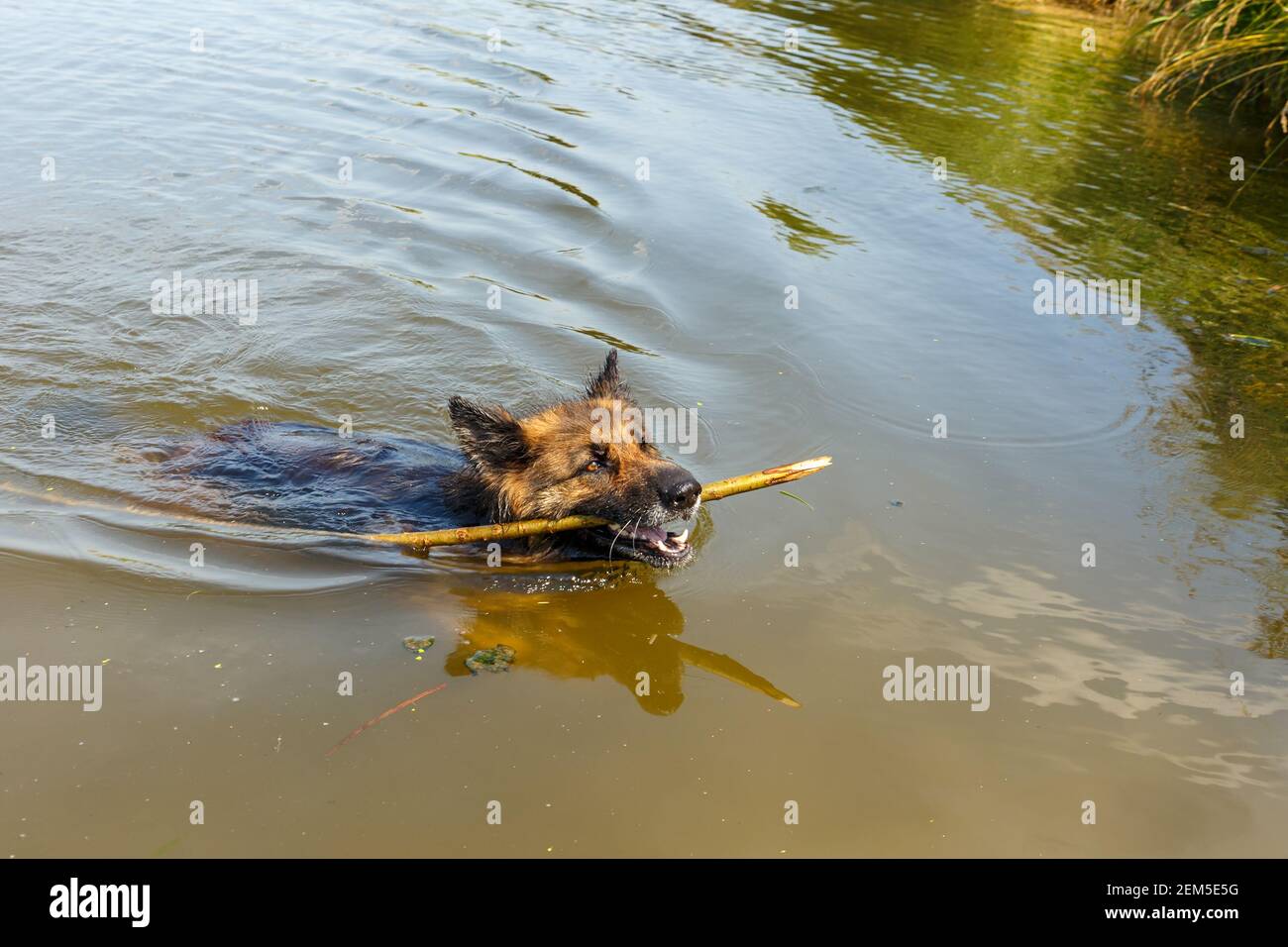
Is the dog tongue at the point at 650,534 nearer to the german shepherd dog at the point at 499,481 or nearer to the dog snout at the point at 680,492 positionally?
the german shepherd dog at the point at 499,481

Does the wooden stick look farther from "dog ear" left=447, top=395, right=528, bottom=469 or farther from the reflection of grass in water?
the reflection of grass in water

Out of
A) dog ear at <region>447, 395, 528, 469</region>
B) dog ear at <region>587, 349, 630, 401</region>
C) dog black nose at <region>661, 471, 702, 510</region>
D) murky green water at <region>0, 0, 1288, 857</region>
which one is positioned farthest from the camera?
dog ear at <region>587, 349, 630, 401</region>

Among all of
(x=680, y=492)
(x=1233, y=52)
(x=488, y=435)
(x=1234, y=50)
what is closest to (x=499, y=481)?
(x=488, y=435)

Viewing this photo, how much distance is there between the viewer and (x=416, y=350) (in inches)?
383

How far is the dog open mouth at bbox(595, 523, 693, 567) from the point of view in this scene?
20.2 feet

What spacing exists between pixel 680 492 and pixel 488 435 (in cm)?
121

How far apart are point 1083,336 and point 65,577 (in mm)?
8012

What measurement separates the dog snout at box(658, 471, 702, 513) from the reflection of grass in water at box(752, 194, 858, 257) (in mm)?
5906

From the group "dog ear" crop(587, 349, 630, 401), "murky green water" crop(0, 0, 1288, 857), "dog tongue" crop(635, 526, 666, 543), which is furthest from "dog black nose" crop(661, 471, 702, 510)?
"dog ear" crop(587, 349, 630, 401)

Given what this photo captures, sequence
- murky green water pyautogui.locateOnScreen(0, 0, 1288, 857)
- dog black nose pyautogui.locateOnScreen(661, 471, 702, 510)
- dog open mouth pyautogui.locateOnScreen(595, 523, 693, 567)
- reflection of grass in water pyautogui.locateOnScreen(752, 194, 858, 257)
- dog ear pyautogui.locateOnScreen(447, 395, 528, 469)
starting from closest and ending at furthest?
murky green water pyautogui.locateOnScreen(0, 0, 1288, 857), dog black nose pyautogui.locateOnScreen(661, 471, 702, 510), dog open mouth pyautogui.locateOnScreen(595, 523, 693, 567), dog ear pyautogui.locateOnScreen(447, 395, 528, 469), reflection of grass in water pyautogui.locateOnScreen(752, 194, 858, 257)

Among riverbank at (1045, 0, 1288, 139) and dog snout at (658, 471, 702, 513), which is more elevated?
riverbank at (1045, 0, 1288, 139)

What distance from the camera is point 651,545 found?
620cm

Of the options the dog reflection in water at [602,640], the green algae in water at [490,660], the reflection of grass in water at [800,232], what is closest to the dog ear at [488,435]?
the dog reflection in water at [602,640]
